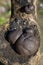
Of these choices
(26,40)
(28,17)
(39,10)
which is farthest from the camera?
(39,10)

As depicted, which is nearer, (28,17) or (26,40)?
(26,40)

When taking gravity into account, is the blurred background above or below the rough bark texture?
above

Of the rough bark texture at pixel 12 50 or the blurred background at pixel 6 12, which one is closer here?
the rough bark texture at pixel 12 50

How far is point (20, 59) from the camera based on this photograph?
2.24 meters

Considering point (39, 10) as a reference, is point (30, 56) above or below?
below

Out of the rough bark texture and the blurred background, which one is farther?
the blurred background

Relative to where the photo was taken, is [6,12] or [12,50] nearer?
[12,50]

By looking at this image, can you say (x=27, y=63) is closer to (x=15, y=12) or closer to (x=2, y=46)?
(x=2, y=46)

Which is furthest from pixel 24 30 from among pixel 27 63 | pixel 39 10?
pixel 39 10

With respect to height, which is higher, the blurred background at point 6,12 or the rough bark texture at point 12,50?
the blurred background at point 6,12

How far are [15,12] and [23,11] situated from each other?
69 millimetres

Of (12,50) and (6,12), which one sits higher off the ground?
(6,12)

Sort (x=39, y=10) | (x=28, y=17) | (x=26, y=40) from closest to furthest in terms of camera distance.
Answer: (x=26, y=40)
(x=28, y=17)
(x=39, y=10)

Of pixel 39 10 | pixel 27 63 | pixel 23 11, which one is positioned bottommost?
pixel 27 63
